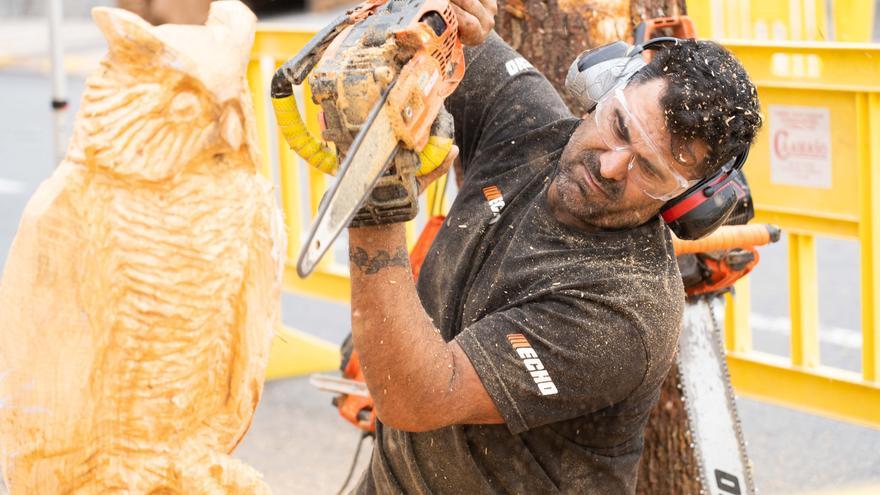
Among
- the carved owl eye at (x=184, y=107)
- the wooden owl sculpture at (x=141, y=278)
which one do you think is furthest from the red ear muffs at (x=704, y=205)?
the carved owl eye at (x=184, y=107)

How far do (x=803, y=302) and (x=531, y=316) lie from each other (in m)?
2.05

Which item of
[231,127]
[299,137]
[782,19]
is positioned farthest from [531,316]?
[782,19]

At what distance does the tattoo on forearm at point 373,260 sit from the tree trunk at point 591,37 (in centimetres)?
136

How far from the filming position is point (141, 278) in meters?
1.94

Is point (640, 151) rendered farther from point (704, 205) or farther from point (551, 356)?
point (551, 356)

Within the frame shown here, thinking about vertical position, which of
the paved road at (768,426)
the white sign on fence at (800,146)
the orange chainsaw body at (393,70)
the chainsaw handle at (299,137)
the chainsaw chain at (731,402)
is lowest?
the paved road at (768,426)

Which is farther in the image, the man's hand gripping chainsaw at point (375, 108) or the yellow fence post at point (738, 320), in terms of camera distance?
the yellow fence post at point (738, 320)

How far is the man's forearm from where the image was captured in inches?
72.1

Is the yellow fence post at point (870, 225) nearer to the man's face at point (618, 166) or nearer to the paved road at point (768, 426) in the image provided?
the paved road at point (768, 426)

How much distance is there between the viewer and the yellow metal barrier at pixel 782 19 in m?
4.68

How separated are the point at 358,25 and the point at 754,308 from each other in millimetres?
4541

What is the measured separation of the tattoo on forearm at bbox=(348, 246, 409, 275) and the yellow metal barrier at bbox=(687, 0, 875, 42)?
2.96m

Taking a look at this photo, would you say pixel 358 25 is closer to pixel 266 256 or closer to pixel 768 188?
pixel 266 256

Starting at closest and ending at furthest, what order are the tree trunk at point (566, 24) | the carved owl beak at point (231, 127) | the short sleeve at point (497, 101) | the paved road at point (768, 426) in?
1. the carved owl beak at point (231, 127)
2. the short sleeve at point (497, 101)
3. the tree trunk at point (566, 24)
4. the paved road at point (768, 426)
